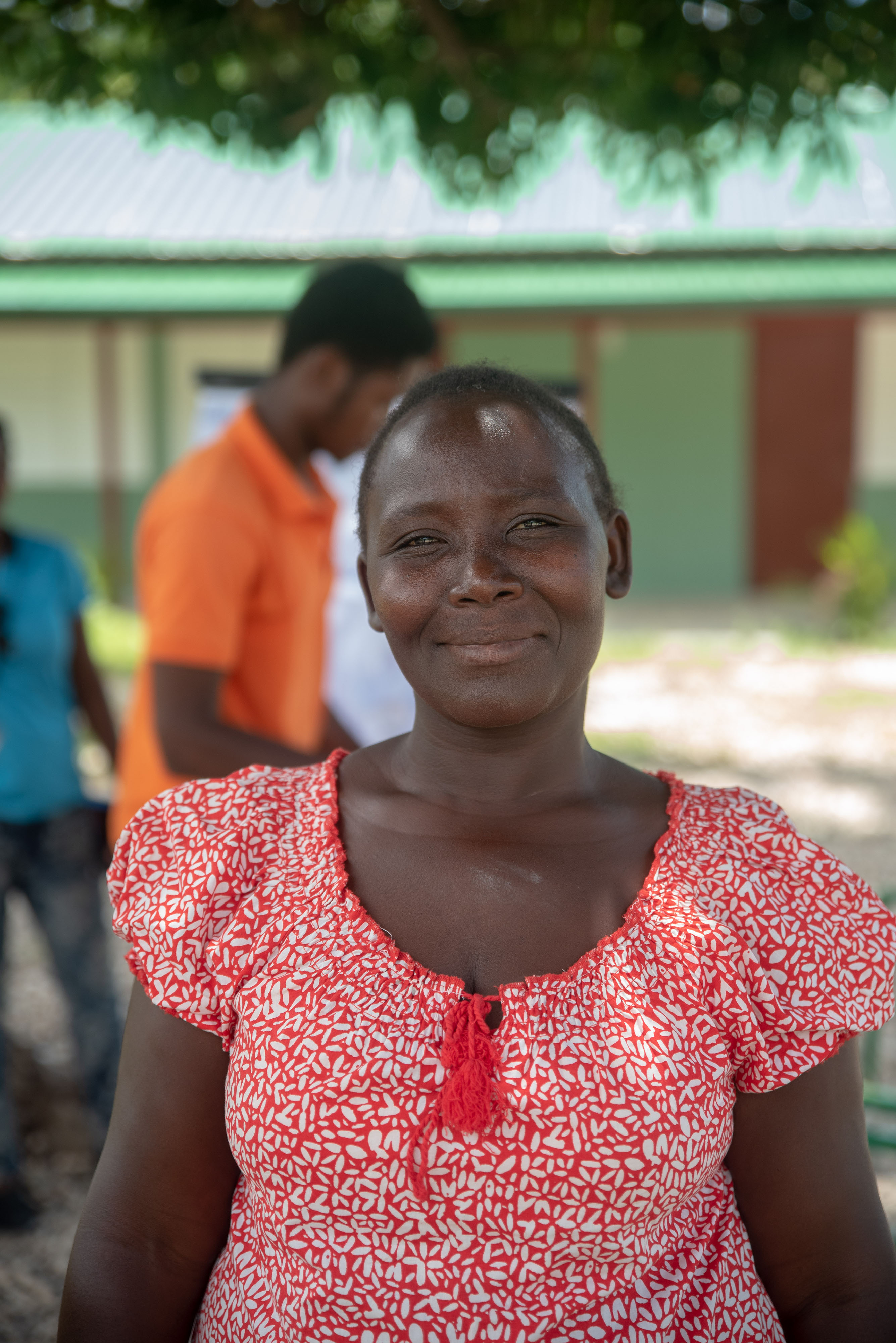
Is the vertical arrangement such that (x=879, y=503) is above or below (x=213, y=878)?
below

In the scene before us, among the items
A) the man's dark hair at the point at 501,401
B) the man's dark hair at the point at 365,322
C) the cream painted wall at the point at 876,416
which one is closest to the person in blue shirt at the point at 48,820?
the man's dark hair at the point at 365,322

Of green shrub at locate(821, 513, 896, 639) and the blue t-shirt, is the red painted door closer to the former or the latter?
green shrub at locate(821, 513, 896, 639)

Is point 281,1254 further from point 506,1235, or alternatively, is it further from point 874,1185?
point 874,1185

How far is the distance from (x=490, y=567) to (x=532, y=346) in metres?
11.7

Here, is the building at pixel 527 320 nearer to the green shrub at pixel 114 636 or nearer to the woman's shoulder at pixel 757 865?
the green shrub at pixel 114 636

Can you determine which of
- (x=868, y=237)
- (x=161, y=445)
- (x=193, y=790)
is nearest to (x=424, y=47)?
(x=193, y=790)

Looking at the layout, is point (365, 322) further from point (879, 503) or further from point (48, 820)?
point (879, 503)

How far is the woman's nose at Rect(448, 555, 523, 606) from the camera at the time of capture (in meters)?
1.41

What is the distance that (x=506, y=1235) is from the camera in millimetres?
1266

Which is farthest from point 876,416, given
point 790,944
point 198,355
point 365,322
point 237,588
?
point 790,944

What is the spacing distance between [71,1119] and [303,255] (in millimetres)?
8328

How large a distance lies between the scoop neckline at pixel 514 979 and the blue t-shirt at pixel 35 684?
1.75 metres

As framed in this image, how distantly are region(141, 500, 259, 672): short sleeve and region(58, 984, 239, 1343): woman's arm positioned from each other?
1101 mm

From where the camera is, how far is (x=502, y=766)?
1.52 m
